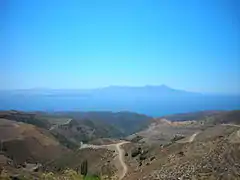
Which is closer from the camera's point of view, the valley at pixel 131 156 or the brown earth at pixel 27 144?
the valley at pixel 131 156

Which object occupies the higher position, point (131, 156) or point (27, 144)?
point (131, 156)

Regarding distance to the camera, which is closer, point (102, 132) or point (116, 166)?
point (116, 166)

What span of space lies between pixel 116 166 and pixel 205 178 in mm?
21159

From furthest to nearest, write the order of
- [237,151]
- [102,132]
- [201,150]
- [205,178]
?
[102,132], [201,150], [237,151], [205,178]

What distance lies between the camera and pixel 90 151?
230 feet

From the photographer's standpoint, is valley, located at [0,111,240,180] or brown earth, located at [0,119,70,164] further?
brown earth, located at [0,119,70,164]

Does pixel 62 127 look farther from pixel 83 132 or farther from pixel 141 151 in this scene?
pixel 141 151

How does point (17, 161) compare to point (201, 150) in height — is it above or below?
below

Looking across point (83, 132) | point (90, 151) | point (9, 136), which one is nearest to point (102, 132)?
point (83, 132)

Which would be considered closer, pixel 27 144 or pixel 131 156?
pixel 131 156

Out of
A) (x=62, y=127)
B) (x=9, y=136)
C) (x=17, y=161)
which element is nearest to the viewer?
(x=17, y=161)

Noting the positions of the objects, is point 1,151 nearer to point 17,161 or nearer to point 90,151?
point 17,161

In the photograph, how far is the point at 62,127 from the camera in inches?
5448

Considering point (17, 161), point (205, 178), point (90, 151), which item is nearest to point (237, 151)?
point (205, 178)
